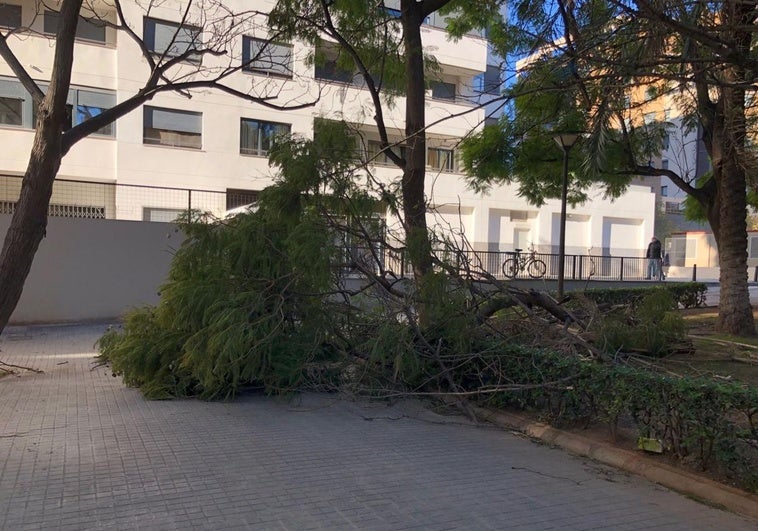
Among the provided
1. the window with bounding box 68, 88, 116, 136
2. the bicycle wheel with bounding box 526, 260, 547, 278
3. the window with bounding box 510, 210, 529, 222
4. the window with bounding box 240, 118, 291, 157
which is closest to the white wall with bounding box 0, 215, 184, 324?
the window with bounding box 68, 88, 116, 136

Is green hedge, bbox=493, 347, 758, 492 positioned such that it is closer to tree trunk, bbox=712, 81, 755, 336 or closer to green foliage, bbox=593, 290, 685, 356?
green foliage, bbox=593, 290, 685, 356

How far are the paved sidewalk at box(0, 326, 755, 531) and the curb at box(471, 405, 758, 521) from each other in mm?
149

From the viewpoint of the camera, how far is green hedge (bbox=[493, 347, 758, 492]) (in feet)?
15.1

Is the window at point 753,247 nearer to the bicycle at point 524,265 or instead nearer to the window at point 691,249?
the window at point 691,249

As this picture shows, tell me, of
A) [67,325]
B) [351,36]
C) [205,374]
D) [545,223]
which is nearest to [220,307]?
[205,374]

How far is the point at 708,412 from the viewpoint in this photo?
474cm

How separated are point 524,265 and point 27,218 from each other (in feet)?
50.0

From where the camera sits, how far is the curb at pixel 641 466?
4.45 m

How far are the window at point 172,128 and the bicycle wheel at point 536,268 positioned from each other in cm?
1408

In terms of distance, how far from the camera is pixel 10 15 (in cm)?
2191

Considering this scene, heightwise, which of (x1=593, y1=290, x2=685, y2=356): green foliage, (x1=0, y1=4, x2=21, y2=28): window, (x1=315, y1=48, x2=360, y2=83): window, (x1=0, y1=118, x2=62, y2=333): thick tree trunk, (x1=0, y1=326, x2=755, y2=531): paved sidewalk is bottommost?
(x1=0, y1=326, x2=755, y2=531): paved sidewalk

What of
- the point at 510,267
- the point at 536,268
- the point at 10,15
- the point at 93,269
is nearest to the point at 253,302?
the point at 93,269

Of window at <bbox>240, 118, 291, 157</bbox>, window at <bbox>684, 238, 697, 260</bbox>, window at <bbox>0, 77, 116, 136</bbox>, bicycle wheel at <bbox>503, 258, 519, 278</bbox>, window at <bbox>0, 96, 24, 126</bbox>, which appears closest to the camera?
bicycle wheel at <bbox>503, 258, 519, 278</bbox>

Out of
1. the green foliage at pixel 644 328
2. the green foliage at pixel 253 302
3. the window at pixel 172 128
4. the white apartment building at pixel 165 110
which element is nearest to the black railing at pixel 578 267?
the white apartment building at pixel 165 110
